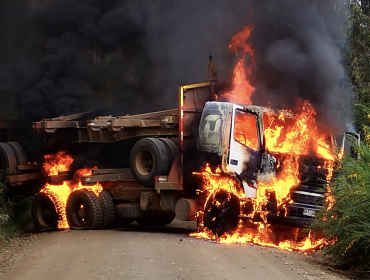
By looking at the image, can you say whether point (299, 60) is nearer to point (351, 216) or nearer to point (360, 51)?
point (360, 51)

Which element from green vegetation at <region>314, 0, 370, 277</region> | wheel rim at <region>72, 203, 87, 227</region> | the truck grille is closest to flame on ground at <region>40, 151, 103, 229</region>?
wheel rim at <region>72, 203, 87, 227</region>

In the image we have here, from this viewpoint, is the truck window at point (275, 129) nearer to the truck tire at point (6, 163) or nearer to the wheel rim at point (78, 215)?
the wheel rim at point (78, 215)

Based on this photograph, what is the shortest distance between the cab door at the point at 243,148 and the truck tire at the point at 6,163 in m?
5.96

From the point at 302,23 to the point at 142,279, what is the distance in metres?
7.53

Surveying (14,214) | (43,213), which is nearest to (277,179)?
(43,213)

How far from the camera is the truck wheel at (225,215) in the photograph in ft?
32.7

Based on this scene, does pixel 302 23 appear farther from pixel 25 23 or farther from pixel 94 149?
pixel 25 23

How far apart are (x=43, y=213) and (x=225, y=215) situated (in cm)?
527

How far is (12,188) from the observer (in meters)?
13.7

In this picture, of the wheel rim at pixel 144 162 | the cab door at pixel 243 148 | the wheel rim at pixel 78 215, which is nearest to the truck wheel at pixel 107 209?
the wheel rim at pixel 78 215

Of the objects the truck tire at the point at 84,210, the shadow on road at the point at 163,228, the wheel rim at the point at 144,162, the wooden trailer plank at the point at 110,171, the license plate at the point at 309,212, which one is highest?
the wheel rim at the point at 144,162

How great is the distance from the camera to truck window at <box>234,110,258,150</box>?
991 cm

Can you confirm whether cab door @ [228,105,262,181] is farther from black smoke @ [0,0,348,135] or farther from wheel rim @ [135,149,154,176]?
wheel rim @ [135,149,154,176]

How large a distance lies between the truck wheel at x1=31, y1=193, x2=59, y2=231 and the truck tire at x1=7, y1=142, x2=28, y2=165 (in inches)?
35.5
